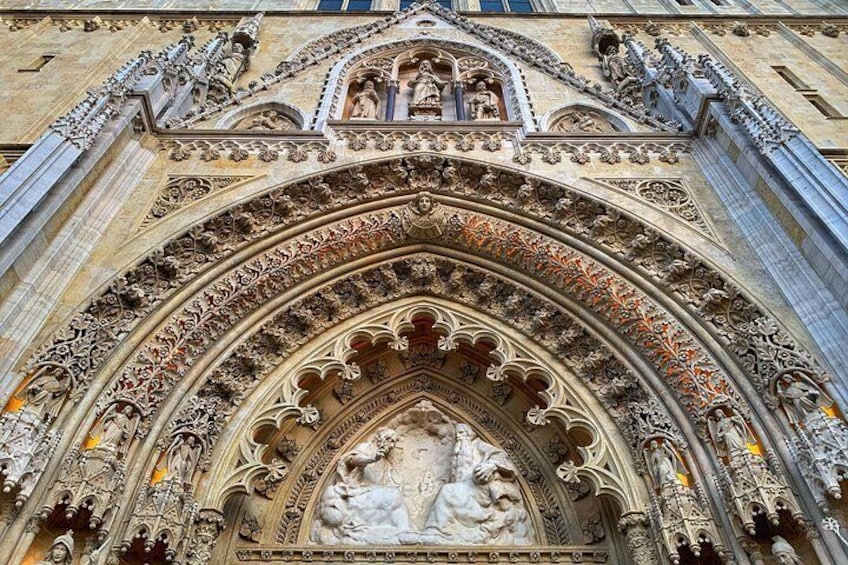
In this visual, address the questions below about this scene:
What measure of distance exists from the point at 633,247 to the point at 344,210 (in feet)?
12.5

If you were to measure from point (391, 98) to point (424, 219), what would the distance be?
3893 millimetres

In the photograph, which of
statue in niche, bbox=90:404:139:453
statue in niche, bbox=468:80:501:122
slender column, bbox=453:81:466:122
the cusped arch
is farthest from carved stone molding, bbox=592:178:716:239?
statue in niche, bbox=90:404:139:453

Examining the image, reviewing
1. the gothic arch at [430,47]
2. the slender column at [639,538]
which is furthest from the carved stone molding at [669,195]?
the slender column at [639,538]

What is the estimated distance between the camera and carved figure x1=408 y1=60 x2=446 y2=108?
11.1 meters

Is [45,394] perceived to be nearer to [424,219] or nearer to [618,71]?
[424,219]

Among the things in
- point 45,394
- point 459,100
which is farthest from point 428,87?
point 45,394

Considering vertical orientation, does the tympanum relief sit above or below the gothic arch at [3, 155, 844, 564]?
below

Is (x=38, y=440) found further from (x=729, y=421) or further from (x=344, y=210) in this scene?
(x=729, y=421)

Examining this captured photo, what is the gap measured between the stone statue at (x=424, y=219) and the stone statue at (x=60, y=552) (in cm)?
523

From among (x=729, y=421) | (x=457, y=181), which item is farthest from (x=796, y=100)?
(x=729, y=421)

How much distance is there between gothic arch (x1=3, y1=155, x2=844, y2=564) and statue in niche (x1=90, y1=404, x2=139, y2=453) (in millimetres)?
76

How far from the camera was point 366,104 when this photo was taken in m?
Answer: 11.0

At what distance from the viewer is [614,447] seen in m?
6.50

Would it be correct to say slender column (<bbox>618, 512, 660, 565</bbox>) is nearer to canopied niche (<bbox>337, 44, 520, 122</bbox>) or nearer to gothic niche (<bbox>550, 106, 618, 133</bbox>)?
gothic niche (<bbox>550, 106, 618, 133</bbox>)
